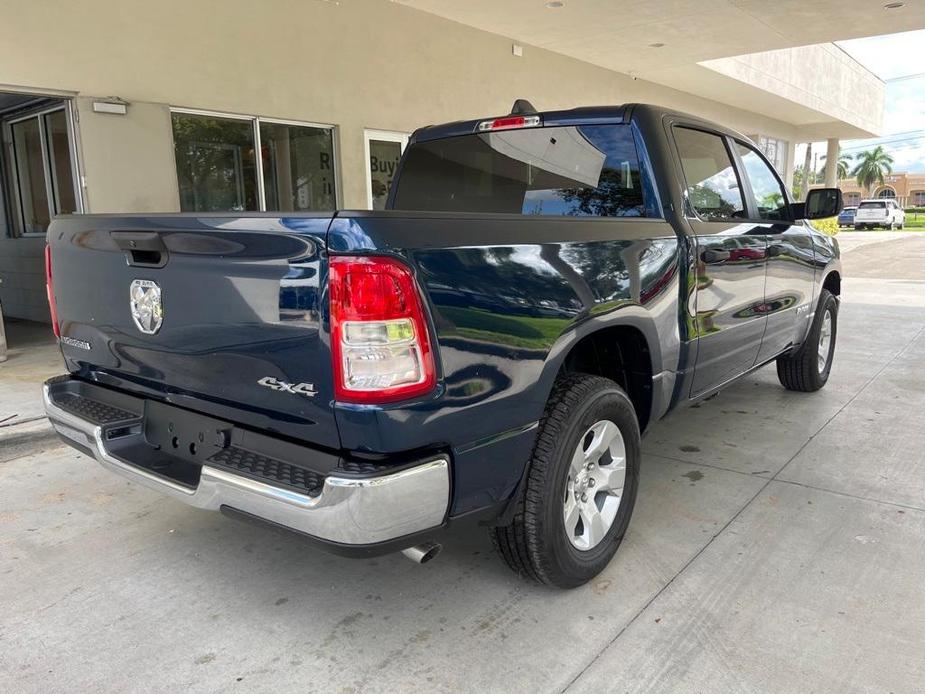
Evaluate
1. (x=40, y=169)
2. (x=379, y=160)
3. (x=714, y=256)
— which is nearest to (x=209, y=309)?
(x=714, y=256)

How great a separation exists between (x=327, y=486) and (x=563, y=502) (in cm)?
105

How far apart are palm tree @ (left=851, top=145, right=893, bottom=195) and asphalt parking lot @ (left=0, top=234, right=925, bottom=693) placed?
11309 centimetres

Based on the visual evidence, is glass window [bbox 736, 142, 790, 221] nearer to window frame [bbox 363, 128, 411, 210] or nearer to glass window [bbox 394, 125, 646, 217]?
glass window [bbox 394, 125, 646, 217]

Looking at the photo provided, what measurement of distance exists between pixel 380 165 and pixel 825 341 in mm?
6462

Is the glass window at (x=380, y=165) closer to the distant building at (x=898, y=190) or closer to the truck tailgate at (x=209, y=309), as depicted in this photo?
the truck tailgate at (x=209, y=309)

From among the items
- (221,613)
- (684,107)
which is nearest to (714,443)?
(221,613)

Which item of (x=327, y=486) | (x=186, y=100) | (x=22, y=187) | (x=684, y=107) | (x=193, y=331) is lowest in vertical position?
(x=327, y=486)

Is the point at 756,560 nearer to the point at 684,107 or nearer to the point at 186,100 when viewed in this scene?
the point at 186,100

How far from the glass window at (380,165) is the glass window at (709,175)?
6348 mm

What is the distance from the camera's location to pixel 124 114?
7.16 metres

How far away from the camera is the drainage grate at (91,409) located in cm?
281

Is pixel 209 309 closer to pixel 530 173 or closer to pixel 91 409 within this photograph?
pixel 91 409

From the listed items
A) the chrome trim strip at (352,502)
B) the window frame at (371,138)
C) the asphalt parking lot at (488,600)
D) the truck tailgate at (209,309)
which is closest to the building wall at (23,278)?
the window frame at (371,138)

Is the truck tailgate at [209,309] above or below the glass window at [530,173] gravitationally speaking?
below
